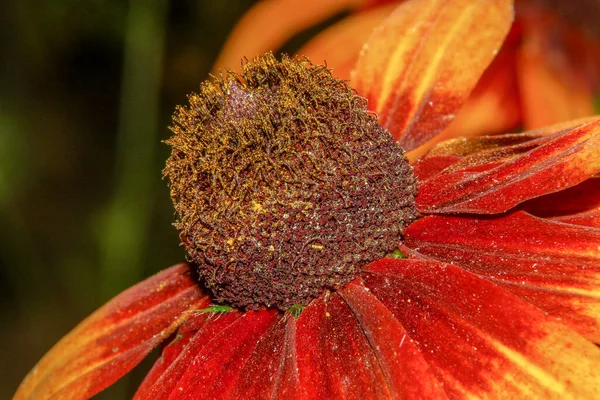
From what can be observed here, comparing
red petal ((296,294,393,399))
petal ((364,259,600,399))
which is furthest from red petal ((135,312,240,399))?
petal ((364,259,600,399))

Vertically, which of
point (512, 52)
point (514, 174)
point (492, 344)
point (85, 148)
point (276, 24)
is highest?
point (85, 148)

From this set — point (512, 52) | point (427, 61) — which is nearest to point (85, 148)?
point (512, 52)

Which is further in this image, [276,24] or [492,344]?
[276,24]

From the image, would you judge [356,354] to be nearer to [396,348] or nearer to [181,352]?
[396,348]

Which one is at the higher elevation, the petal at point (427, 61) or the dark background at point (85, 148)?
the dark background at point (85, 148)

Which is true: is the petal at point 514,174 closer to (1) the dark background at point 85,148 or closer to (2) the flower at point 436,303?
(2) the flower at point 436,303

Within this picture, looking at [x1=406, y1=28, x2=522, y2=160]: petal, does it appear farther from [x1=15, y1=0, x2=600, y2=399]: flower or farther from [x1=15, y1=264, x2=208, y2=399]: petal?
[x1=15, y1=264, x2=208, y2=399]: petal

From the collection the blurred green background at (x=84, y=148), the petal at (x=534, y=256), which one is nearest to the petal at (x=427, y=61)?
the petal at (x=534, y=256)
